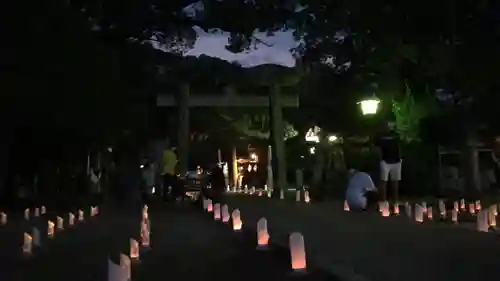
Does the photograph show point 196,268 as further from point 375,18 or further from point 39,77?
point 39,77

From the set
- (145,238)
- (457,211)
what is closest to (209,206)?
(457,211)

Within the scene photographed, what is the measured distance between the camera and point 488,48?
1215 cm

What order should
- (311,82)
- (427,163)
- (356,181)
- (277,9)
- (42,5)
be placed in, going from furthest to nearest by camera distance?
1. (311,82)
2. (427,163)
3. (277,9)
4. (42,5)
5. (356,181)

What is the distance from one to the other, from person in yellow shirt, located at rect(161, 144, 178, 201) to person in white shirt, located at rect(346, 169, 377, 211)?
9118mm

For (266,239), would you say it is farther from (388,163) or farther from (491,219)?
(388,163)

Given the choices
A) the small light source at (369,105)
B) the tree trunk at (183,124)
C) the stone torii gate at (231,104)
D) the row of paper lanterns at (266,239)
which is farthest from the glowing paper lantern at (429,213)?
the tree trunk at (183,124)

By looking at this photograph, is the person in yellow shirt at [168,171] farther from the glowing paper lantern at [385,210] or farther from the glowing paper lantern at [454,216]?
the glowing paper lantern at [454,216]

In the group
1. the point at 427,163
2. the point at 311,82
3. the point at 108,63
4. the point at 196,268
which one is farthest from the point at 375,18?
the point at 311,82

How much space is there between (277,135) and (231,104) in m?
3.57

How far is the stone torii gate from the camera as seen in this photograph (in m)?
38.9

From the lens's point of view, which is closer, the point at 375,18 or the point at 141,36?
the point at 375,18

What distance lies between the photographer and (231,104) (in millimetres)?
41562

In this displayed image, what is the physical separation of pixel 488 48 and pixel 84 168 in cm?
3473

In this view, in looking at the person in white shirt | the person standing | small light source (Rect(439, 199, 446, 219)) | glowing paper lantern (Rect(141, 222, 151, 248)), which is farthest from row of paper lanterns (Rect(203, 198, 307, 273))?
small light source (Rect(439, 199, 446, 219))
